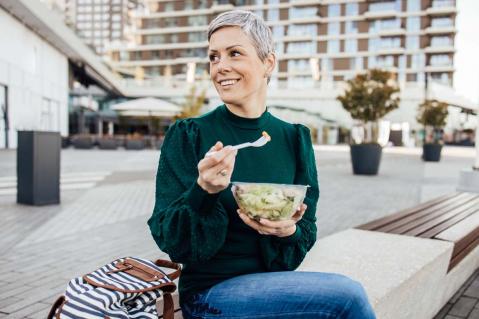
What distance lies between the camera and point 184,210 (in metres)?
1.43

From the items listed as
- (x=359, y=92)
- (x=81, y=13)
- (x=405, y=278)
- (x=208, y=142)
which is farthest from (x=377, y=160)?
(x=81, y=13)

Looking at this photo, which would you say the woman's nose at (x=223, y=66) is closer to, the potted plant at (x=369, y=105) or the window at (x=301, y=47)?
the potted plant at (x=369, y=105)

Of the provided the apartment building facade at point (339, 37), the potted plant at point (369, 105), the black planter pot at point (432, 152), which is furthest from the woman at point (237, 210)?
the apartment building facade at point (339, 37)

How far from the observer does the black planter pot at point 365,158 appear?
1248 cm

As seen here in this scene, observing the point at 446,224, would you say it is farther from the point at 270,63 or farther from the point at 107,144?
the point at 107,144

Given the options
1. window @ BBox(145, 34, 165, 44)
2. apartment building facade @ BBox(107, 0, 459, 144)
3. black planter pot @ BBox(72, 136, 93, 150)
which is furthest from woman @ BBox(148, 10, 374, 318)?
window @ BBox(145, 34, 165, 44)

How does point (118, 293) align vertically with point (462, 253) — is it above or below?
above

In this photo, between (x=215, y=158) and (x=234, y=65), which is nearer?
(x=215, y=158)

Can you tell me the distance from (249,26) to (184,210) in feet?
2.32

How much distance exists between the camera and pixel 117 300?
135cm

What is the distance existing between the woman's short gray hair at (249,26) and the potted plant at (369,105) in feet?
35.7

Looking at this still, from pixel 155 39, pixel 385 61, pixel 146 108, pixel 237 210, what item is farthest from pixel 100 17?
pixel 237 210

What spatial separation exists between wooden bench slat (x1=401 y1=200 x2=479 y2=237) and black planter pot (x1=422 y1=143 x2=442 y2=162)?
14317 mm

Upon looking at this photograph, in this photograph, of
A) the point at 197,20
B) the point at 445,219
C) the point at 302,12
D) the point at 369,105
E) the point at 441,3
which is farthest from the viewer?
the point at 197,20
